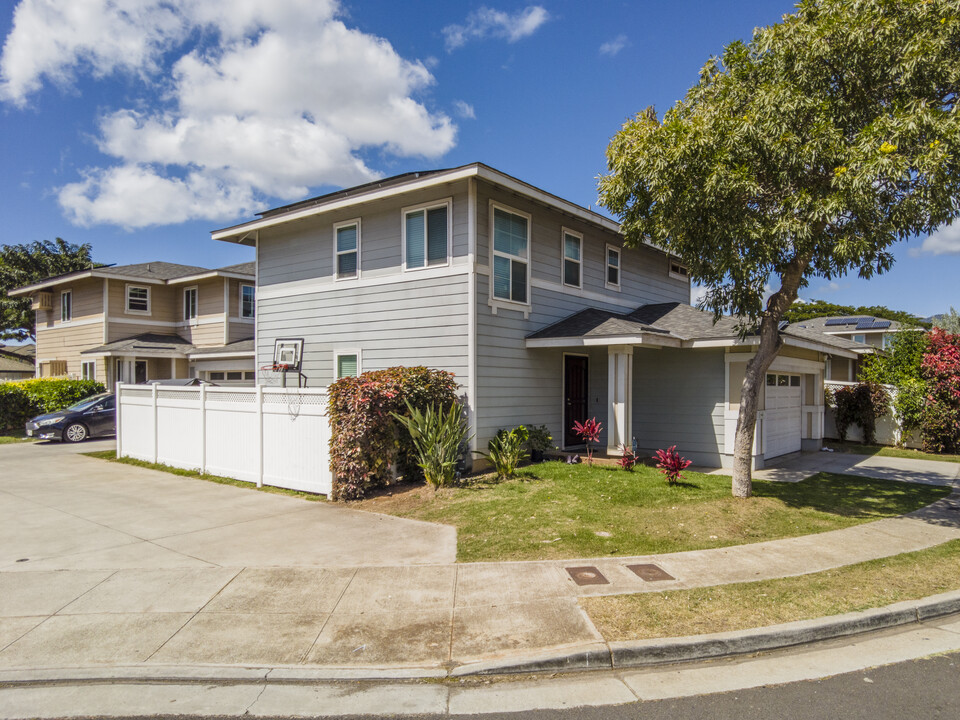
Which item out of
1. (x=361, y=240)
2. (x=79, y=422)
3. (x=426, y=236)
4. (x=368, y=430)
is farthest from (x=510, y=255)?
(x=79, y=422)

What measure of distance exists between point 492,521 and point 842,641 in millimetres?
4320

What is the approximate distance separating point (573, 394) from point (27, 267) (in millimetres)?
39863

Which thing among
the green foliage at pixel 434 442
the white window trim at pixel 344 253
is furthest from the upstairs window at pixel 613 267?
the green foliage at pixel 434 442

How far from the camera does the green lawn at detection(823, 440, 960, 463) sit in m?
14.8

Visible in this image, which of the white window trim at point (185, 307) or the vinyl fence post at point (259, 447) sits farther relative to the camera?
the white window trim at point (185, 307)

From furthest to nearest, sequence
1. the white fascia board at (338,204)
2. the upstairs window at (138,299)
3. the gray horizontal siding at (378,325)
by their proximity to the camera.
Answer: the upstairs window at (138,299) → the gray horizontal siding at (378,325) → the white fascia board at (338,204)

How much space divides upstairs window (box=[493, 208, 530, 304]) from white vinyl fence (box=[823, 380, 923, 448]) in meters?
12.1

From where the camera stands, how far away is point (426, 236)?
1220cm

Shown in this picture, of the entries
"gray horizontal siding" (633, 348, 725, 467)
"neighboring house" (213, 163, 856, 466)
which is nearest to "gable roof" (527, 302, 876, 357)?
"neighboring house" (213, 163, 856, 466)

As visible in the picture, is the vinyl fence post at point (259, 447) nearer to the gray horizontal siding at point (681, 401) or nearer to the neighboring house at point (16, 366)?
the gray horizontal siding at point (681, 401)

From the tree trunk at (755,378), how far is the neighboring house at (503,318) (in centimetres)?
290

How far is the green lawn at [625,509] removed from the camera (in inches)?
279

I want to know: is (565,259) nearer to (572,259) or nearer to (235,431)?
(572,259)

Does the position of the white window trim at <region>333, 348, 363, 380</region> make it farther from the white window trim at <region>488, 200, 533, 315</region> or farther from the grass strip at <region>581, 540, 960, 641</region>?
the grass strip at <region>581, 540, 960, 641</region>
